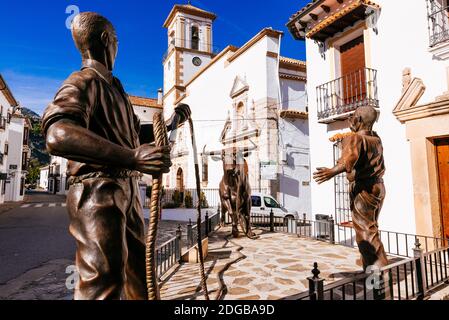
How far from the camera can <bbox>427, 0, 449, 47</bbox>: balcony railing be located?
6227 millimetres

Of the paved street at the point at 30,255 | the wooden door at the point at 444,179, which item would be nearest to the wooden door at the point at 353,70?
the wooden door at the point at 444,179

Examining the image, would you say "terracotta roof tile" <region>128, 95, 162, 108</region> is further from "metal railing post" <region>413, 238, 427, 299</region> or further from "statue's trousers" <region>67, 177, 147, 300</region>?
"statue's trousers" <region>67, 177, 147, 300</region>

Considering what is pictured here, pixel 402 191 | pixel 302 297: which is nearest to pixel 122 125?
pixel 302 297

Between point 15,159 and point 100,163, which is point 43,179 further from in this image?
point 100,163

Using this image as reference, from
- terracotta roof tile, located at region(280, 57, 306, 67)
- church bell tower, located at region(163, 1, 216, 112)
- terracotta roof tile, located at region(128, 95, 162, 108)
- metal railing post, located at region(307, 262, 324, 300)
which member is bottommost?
metal railing post, located at region(307, 262, 324, 300)

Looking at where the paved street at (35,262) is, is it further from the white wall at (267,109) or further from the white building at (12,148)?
the white building at (12,148)

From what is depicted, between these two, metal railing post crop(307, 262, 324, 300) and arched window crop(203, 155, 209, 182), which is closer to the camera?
metal railing post crop(307, 262, 324, 300)

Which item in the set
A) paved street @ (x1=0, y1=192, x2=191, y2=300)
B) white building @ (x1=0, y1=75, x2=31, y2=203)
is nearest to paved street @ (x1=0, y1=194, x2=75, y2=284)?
paved street @ (x1=0, y1=192, x2=191, y2=300)

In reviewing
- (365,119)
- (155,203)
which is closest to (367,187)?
(365,119)

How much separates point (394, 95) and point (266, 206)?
7644 millimetres

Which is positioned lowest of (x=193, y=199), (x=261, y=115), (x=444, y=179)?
(x=193, y=199)

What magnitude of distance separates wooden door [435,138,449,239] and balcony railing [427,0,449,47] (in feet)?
7.16

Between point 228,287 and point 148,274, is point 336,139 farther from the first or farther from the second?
point 148,274

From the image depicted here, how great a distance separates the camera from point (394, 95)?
7148 mm
